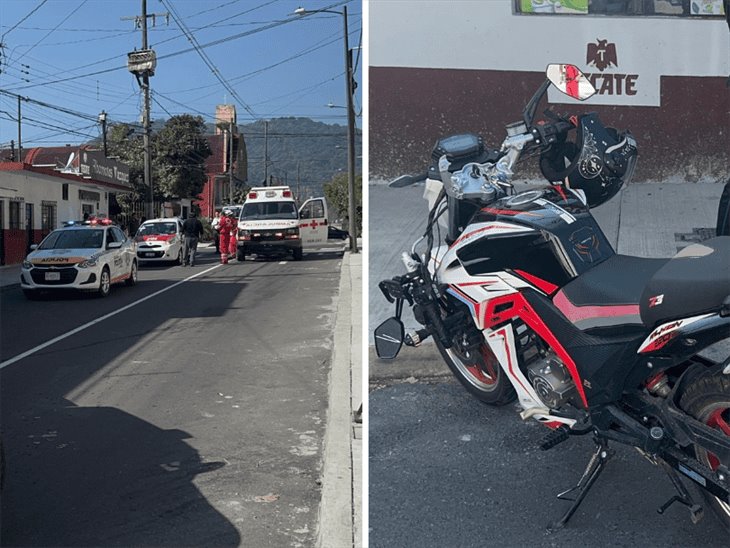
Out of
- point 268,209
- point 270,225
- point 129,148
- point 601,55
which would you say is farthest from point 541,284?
point 129,148

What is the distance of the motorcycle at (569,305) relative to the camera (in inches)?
123

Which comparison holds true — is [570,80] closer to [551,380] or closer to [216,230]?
[551,380]

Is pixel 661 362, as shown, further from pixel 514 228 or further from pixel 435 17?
pixel 435 17

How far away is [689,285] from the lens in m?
3.15

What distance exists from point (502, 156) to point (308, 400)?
4049 mm

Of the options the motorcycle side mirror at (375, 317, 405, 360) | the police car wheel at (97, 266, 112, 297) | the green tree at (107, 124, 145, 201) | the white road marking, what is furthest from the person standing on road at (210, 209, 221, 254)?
the motorcycle side mirror at (375, 317, 405, 360)

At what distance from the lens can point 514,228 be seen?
3.37m

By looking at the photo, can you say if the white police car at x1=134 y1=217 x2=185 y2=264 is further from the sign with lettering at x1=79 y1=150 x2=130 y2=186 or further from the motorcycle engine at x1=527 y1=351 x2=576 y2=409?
the motorcycle engine at x1=527 y1=351 x2=576 y2=409

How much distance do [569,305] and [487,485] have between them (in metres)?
0.85

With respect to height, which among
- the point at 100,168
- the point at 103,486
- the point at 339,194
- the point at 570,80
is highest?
the point at 100,168

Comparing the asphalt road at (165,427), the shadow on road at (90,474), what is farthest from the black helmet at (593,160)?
the shadow on road at (90,474)

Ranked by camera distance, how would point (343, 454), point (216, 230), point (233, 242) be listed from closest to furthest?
point (343, 454)
point (233, 242)
point (216, 230)

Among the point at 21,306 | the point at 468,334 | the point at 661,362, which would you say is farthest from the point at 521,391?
the point at 21,306

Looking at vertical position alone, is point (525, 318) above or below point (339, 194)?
below
